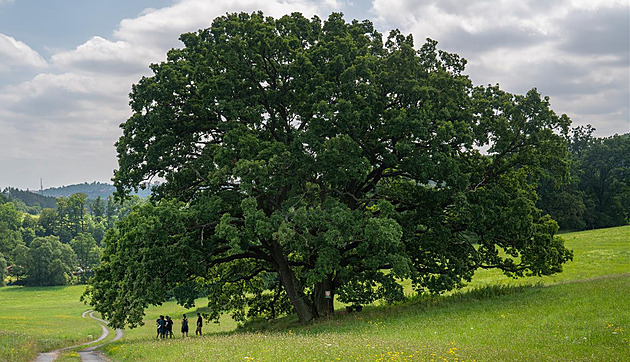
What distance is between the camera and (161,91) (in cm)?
2792

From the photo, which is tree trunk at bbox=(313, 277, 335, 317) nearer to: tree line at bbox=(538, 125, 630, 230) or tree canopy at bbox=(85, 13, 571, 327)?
tree canopy at bbox=(85, 13, 571, 327)

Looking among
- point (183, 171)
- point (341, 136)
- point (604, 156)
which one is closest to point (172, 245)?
point (183, 171)

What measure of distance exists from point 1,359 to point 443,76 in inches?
995

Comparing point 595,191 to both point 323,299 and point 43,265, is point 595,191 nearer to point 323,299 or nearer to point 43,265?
point 323,299

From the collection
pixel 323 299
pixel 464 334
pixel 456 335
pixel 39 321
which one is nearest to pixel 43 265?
pixel 39 321

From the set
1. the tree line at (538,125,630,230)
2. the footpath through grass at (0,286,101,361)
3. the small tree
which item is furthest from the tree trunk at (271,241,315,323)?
the small tree

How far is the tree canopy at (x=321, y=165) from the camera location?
1005 inches

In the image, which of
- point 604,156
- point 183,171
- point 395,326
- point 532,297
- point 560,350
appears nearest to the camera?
point 560,350

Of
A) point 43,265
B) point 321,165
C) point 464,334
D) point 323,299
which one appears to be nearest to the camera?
point 464,334

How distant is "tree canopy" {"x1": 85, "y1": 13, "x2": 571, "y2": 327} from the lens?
25516mm

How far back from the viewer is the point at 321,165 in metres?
26.0

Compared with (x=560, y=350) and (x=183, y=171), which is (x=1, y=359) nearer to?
(x=183, y=171)

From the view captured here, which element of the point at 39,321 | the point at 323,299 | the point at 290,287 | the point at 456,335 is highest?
the point at 290,287

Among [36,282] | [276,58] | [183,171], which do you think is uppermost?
[276,58]
